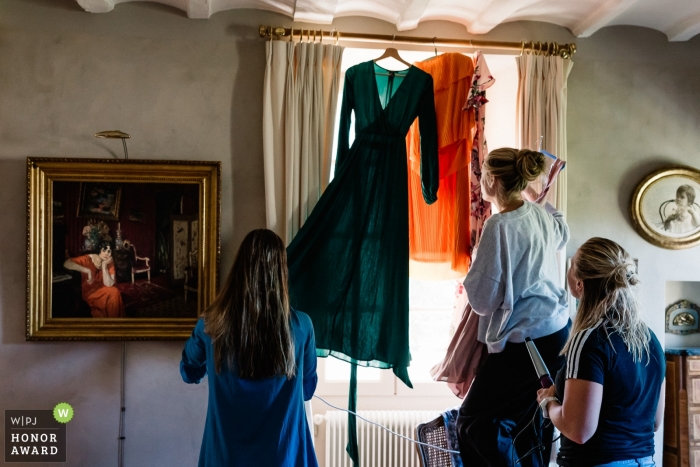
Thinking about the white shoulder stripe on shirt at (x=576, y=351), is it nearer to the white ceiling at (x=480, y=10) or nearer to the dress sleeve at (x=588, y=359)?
the dress sleeve at (x=588, y=359)

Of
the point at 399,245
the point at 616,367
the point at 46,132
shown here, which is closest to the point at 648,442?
the point at 616,367

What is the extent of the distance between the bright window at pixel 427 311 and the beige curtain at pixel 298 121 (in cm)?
21

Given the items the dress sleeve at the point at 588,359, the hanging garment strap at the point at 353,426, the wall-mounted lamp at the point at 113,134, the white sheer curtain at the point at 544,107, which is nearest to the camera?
the dress sleeve at the point at 588,359

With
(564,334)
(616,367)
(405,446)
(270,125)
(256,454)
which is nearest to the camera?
(616,367)

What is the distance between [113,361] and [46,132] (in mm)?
1161

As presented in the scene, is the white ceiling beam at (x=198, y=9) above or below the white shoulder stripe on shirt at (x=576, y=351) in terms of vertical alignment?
above

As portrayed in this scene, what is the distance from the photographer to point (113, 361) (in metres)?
2.99

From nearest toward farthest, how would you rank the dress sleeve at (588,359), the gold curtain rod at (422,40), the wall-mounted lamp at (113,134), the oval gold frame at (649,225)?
the dress sleeve at (588,359) < the wall-mounted lamp at (113,134) < the gold curtain rod at (422,40) < the oval gold frame at (649,225)

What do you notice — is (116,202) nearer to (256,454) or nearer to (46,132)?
(46,132)

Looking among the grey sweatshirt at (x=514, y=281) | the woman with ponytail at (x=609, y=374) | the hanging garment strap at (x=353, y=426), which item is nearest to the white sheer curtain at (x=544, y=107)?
the grey sweatshirt at (x=514, y=281)

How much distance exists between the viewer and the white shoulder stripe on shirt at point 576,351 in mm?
1633

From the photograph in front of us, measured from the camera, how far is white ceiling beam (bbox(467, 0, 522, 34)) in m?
2.92

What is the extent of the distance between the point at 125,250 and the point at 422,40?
182cm

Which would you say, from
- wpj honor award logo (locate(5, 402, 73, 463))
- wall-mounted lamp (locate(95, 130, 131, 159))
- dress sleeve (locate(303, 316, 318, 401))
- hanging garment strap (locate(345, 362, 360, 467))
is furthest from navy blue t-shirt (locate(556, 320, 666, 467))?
wpj honor award logo (locate(5, 402, 73, 463))
